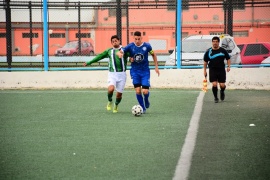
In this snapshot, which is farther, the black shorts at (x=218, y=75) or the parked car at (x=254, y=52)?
the parked car at (x=254, y=52)

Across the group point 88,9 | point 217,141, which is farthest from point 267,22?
point 217,141

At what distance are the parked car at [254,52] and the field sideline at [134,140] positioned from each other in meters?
5.95

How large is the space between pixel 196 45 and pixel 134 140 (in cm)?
1249

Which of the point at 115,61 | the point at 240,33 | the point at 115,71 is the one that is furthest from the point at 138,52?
the point at 240,33

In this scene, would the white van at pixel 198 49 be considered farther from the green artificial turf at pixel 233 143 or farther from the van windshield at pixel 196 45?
the green artificial turf at pixel 233 143

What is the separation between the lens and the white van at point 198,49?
20.2 metres

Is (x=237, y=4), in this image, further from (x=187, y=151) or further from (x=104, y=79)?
(x=187, y=151)

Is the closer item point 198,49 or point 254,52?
point 198,49

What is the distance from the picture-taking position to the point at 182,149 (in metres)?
7.91

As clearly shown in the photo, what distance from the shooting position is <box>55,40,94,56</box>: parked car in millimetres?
20112

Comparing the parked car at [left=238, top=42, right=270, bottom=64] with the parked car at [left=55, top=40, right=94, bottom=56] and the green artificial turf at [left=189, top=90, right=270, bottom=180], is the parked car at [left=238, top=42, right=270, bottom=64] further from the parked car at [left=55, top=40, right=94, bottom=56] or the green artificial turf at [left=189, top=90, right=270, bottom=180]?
the green artificial turf at [left=189, top=90, right=270, bottom=180]

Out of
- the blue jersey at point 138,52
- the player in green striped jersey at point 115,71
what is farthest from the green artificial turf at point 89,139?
the blue jersey at point 138,52

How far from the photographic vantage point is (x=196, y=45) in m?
20.9

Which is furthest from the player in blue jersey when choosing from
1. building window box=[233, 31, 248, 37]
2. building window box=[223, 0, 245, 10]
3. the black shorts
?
building window box=[233, 31, 248, 37]
